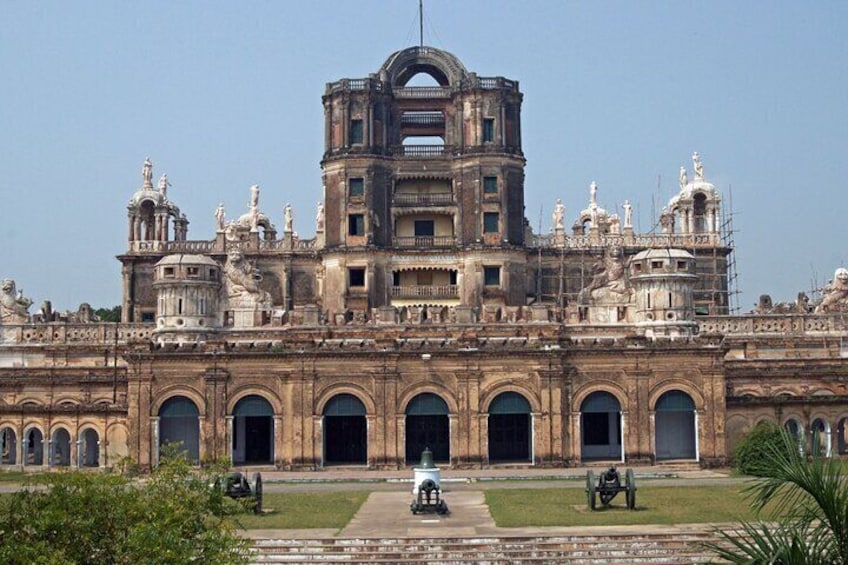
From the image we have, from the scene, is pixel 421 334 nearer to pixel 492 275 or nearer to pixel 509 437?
pixel 509 437

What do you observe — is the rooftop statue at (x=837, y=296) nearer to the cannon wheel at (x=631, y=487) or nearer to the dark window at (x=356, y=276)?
the dark window at (x=356, y=276)

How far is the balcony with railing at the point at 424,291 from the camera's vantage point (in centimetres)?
7244

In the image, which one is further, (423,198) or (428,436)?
(423,198)

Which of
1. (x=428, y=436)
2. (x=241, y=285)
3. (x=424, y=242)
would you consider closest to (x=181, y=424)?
(x=428, y=436)

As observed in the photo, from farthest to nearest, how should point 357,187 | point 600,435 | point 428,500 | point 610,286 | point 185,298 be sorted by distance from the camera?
point 357,187 < point 610,286 < point 185,298 < point 600,435 < point 428,500

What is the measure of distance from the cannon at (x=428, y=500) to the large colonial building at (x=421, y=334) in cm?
1009

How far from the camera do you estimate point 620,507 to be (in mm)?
39719

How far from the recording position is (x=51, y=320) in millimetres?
74875

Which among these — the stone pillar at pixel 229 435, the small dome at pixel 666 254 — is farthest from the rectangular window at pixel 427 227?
the stone pillar at pixel 229 435

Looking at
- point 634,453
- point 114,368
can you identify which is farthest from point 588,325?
point 114,368

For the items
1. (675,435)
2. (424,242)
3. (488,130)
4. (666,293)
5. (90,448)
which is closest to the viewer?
(675,435)

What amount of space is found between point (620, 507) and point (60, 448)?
109 ft

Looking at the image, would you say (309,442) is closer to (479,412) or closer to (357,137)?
(479,412)

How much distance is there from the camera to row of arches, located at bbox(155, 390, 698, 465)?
5591 cm
